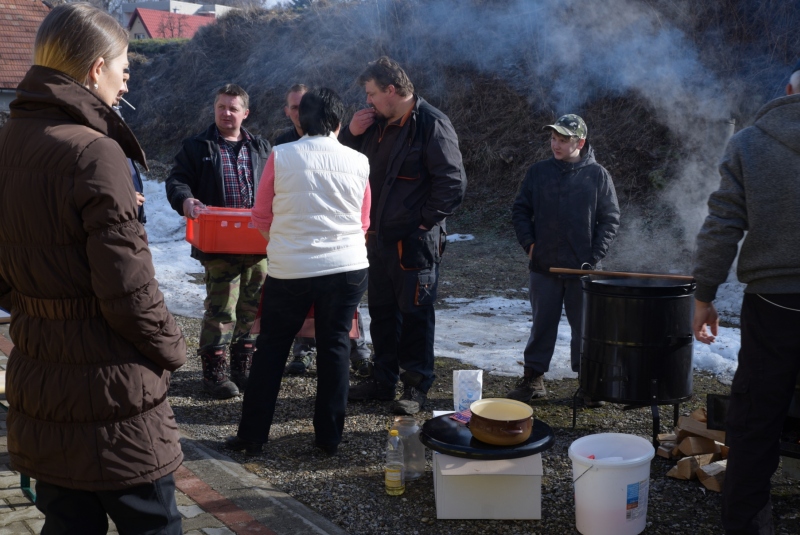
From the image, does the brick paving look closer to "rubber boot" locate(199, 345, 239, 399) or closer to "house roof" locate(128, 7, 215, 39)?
"rubber boot" locate(199, 345, 239, 399)

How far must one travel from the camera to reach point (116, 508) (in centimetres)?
216

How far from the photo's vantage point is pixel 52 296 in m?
2.09

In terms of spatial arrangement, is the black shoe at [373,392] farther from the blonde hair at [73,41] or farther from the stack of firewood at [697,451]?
the blonde hair at [73,41]

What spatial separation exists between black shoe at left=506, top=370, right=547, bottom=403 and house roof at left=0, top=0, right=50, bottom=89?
1391 centimetres

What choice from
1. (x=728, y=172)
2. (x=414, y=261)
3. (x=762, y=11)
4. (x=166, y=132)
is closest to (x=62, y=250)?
(x=728, y=172)

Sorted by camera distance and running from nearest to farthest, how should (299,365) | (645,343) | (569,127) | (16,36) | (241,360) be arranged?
(645,343), (569,127), (241,360), (299,365), (16,36)

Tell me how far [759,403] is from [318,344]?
91.6 inches

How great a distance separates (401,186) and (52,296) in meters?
3.18

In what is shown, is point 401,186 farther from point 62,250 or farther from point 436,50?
point 436,50

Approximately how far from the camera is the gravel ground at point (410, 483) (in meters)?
3.53

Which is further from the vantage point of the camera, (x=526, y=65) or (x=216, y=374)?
(x=526, y=65)

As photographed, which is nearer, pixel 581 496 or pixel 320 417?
→ pixel 581 496

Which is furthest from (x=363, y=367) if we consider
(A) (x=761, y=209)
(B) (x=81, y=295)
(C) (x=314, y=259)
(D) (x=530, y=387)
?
(B) (x=81, y=295)

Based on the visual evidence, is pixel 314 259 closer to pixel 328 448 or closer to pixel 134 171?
pixel 328 448
